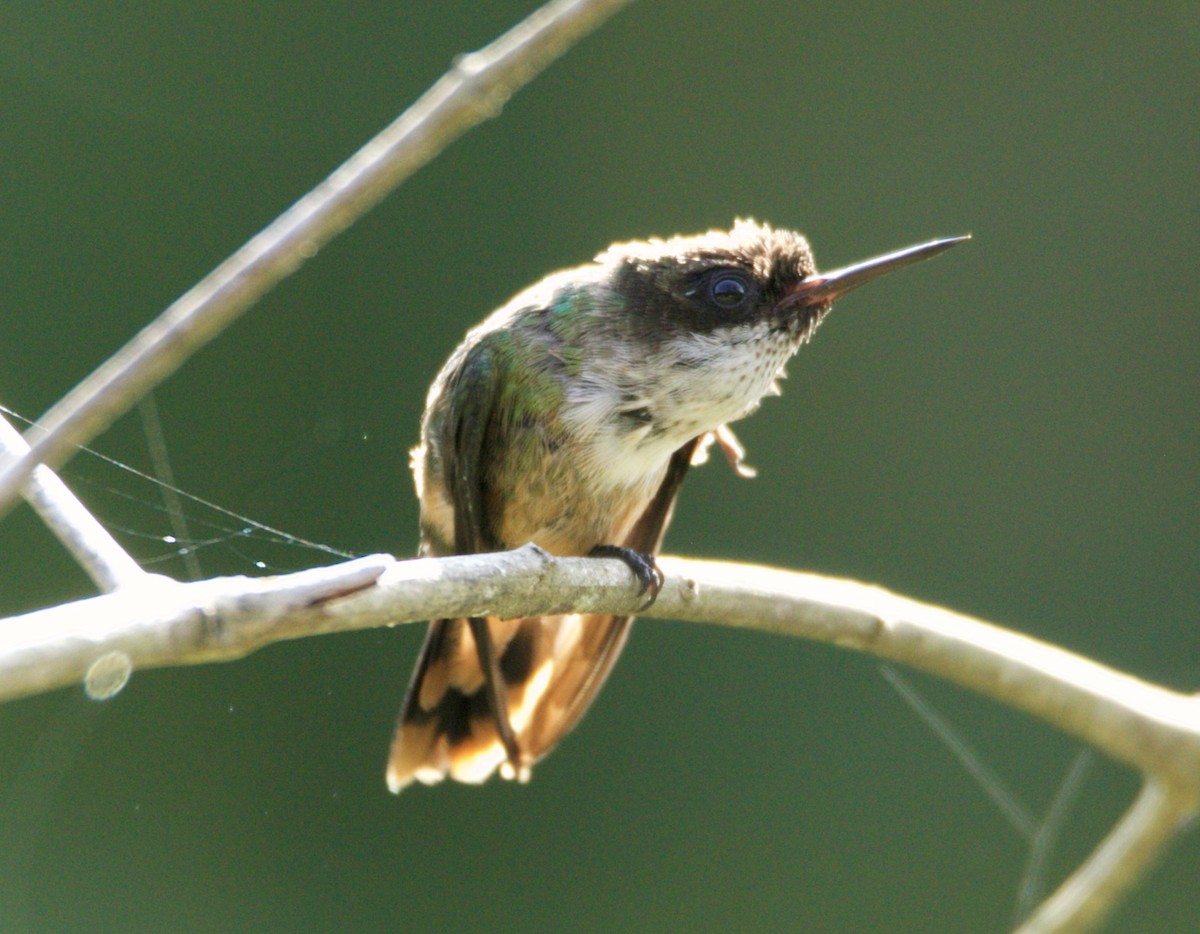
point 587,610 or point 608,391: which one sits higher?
point 608,391

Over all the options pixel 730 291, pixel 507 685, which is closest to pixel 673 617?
pixel 730 291

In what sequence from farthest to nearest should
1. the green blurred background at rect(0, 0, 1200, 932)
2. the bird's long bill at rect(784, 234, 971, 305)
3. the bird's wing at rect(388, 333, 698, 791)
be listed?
the green blurred background at rect(0, 0, 1200, 932)
the bird's wing at rect(388, 333, 698, 791)
the bird's long bill at rect(784, 234, 971, 305)

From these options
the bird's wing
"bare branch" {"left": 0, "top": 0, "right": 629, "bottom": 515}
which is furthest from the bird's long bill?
"bare branch" {"left": 0, "top": 0, "right": 629, "bottom": 515}

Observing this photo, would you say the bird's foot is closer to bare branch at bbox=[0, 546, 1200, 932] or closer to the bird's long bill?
bare branch at bbox=[0, 546, 1200, 932]

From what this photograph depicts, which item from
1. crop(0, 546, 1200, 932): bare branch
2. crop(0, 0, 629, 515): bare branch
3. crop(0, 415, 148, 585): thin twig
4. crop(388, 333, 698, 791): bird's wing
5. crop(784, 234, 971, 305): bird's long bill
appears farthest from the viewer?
crop(388, 333, 698, 791): bird's wing

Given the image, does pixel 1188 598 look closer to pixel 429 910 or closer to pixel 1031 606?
pixel 1031 606

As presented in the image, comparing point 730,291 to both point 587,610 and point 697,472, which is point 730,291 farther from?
point 697,472
